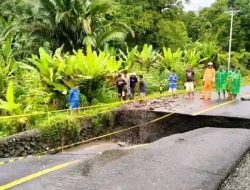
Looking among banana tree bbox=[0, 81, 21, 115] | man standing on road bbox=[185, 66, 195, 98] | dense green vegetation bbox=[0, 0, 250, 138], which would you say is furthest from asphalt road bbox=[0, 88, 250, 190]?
man standing on road bbox=[185, 66, 195, 98]

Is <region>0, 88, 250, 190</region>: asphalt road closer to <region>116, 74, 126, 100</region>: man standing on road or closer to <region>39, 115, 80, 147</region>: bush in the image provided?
<region>39, 115, 80, 147</region>: bush

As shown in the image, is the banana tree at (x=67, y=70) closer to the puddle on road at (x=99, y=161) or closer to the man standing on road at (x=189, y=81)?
the man standing on road at (x=189, y=81)

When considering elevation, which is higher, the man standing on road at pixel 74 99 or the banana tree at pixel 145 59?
the banana tree at pixel 145 59

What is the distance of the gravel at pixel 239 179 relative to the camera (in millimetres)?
7179

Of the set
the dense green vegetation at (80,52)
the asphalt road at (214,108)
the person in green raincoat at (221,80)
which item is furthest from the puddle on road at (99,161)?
the person in green raincoat at (221,80)

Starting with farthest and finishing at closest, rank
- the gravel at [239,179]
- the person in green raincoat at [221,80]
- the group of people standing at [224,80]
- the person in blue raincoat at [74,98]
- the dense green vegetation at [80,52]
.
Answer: the person in green raincoat at [221,80], the group of people standing at [224,80], the dense green vegetation at [80,52], the person in blue raincoat at [74,98], the gravel at [239,179]

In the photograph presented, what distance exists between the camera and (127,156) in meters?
8.52

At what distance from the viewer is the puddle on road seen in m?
7.62

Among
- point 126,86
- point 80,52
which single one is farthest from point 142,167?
point 126,86

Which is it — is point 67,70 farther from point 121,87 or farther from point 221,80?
point 221,80

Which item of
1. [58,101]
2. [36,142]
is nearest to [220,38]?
[58,101]

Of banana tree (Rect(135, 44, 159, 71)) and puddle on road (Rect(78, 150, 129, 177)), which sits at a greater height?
banana tree (Rect(135, 44, 159, 71))

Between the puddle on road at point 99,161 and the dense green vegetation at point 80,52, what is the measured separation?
388 cm

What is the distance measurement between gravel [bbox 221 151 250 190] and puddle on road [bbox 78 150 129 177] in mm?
2299
